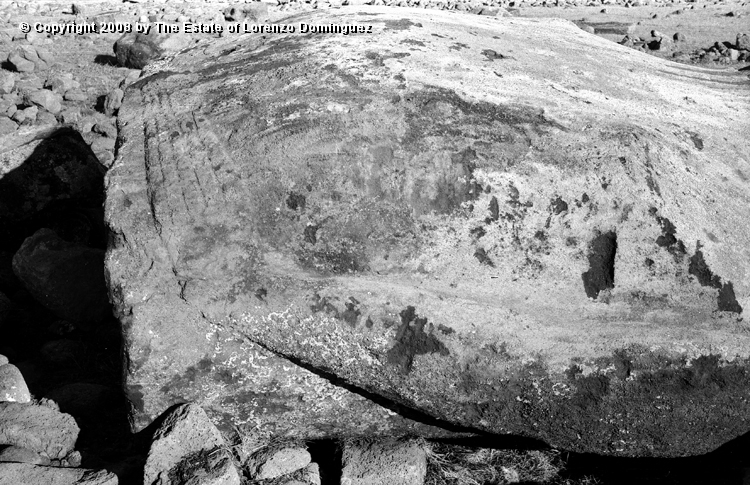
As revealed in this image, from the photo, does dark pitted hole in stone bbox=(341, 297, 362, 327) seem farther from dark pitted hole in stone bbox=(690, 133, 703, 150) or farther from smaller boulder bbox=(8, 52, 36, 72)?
smaller boulder bbox=(8, 52, 36, 72)

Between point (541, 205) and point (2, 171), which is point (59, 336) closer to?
point (2, 171)

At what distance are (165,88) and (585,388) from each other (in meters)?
1.75

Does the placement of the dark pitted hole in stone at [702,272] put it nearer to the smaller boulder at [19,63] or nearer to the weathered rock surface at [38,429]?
the weathered rock surface at [38,429]

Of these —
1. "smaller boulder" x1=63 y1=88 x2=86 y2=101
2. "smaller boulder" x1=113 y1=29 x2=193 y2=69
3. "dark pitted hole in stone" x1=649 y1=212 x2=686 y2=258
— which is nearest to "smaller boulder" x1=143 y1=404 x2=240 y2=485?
"dark pitted hole in stone" x1=649 y1=212 x2=686 y2=258

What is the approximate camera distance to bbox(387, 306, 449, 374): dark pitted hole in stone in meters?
2.34

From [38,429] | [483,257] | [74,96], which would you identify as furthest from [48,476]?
[74,96]

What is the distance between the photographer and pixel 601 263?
2.40m

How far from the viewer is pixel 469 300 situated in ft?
7.76

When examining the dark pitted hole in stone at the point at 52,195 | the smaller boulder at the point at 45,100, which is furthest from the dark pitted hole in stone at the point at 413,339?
the smaller boulder at the point at 45,100

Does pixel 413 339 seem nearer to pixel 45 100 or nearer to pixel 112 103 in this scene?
pixel 112 103

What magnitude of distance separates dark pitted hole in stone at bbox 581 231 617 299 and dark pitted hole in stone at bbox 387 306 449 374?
48 centimetres

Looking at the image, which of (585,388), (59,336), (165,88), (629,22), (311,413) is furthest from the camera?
(629,22)

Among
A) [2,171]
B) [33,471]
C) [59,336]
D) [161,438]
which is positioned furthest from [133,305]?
[2,171]

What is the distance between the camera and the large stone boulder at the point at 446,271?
7.72 ft
